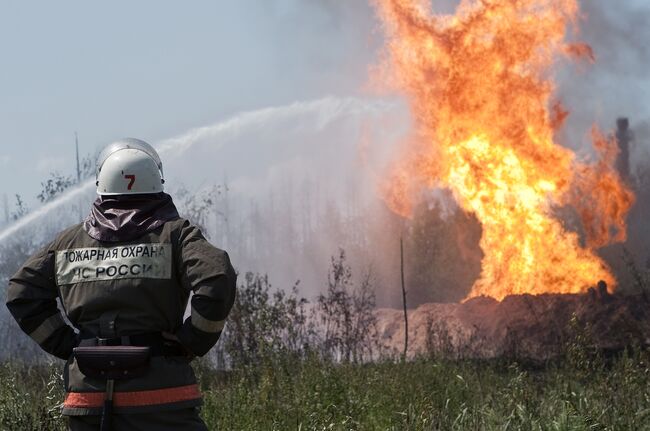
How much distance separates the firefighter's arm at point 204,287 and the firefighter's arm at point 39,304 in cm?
61

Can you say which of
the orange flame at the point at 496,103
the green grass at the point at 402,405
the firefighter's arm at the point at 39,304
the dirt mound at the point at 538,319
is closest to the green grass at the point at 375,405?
the green grass at the point at 402,405

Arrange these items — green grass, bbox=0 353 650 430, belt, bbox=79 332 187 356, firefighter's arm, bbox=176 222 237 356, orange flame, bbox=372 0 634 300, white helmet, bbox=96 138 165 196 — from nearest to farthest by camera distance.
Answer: firefighter's arm, bbox=176 222 237 356
belt, bbox=79 332 187 356
white helmet, bbox=96 138 165 196
green grass, bbox=0 353 650 430
orange flame, bbox=372 0 634 300

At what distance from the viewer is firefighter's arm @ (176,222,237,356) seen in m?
4.21

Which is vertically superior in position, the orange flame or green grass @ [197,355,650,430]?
the orange flame

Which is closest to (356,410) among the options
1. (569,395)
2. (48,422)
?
(569,395)

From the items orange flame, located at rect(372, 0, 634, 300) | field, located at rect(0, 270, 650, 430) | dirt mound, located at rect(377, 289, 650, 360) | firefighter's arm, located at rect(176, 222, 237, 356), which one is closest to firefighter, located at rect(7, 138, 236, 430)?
firefighter's arm, located at rect(176, 222, 237, 356)

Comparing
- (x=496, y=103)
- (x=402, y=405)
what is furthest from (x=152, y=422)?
(x=496, y=103)

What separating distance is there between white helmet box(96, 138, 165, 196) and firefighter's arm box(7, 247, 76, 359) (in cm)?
41

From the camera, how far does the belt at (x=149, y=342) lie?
4.31 meters

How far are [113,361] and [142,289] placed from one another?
12.6 inches

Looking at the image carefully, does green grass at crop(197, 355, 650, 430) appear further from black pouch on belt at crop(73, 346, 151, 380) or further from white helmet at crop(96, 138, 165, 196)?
white helmet at crop(96, 138, 165, 196)

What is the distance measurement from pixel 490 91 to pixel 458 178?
232 cm

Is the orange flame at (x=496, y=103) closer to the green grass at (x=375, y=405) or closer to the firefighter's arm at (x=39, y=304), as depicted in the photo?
the green grass at (x=375, y=405)

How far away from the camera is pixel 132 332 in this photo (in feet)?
14.2
